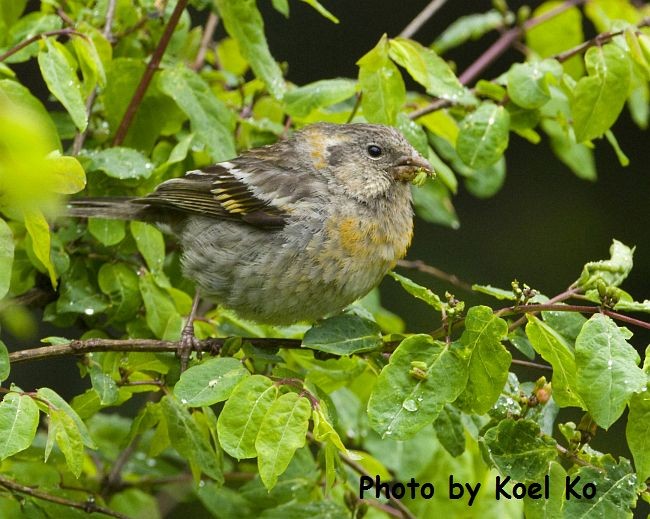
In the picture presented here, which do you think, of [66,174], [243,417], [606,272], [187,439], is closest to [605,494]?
[606,272]

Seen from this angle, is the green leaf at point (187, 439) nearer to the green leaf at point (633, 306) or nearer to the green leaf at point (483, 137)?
the green leaf at point (633, 306)

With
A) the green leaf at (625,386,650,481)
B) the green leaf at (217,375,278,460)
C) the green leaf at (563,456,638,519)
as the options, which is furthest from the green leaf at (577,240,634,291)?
the green leaf at (217,375,278,460)

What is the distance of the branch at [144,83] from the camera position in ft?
11.7

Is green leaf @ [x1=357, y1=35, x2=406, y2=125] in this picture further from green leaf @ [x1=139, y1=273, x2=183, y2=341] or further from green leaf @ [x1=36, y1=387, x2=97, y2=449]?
green leaf @ [x1=36, y1=387, x2=97, y2=449]

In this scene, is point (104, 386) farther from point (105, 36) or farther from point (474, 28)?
point (474, 28)

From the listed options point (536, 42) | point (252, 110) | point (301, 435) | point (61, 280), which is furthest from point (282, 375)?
point (536, 42)

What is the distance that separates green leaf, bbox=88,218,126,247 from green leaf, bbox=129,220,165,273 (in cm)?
5

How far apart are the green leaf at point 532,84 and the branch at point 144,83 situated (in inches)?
49.8

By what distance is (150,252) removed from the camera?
11.5 ft

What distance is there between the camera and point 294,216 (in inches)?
158

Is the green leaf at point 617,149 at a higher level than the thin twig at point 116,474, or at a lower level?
higher

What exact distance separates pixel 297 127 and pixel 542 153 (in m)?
6.12

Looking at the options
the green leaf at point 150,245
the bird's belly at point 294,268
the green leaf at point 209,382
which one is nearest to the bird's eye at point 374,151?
the bird's belly at point 294,268

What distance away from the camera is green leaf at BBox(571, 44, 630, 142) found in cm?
339
